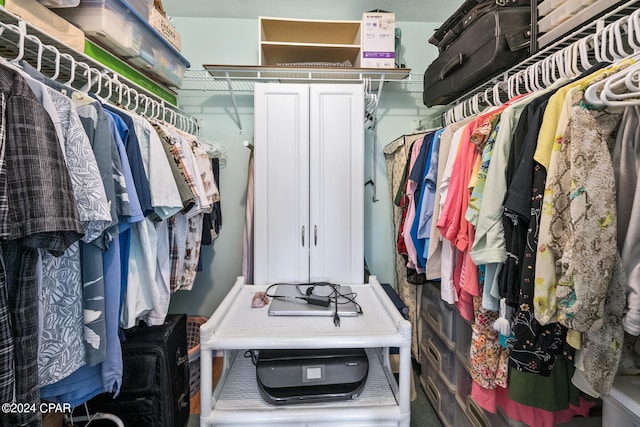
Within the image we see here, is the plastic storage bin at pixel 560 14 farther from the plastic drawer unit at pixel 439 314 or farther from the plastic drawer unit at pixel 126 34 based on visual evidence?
the plastic drawer unit at pixel 126 34

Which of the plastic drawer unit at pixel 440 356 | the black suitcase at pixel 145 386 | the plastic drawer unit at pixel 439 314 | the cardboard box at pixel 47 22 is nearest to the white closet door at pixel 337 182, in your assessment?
the plastic drawer unit at pixel 439 314

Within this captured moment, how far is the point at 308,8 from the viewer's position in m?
1.81

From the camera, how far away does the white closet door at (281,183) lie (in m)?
1.46

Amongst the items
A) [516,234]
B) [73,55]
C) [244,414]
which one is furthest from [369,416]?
[73,55]

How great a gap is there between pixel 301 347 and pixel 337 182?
84 centimetres

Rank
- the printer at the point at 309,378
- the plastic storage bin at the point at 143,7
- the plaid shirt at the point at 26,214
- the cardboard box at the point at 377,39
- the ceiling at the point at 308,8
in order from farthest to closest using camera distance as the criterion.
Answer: the ceiling at the point at 308,8 → the cardboard box at the point at 377,39 → the plastic storage bin at the point at 143,7 → the printer at the point at 309,378 → the plaid shirt at the point at 26,214

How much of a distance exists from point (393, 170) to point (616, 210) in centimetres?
130

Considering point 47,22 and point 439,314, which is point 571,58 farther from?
point 47,22

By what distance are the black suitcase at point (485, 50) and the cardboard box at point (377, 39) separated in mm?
320

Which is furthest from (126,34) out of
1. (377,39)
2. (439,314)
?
(439,314)

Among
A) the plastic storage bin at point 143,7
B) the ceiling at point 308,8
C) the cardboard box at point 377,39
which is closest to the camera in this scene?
the plastic storage bin at point 143,7

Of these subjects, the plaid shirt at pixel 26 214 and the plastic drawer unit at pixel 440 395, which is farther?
the plastic drawer unit at pixel 440 395

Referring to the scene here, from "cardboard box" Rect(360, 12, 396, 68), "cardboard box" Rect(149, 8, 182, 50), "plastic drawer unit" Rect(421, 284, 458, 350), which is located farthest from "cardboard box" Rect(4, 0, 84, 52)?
"plastic drawer unit" Rect(421, 284, 458, 350)

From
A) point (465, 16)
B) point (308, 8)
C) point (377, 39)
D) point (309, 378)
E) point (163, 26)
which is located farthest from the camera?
point (308, 8)
